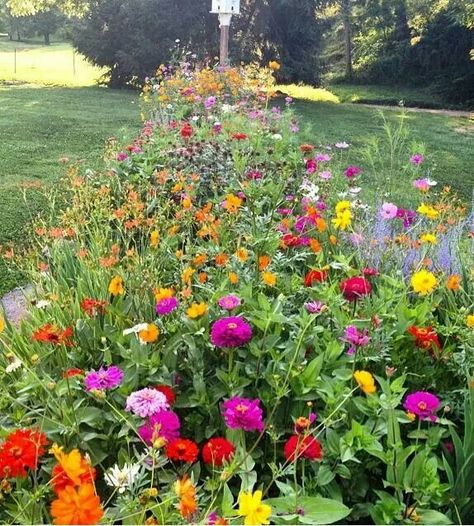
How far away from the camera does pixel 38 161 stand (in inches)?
277

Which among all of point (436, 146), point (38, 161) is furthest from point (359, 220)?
point (436, 146)

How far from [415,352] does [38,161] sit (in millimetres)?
5916

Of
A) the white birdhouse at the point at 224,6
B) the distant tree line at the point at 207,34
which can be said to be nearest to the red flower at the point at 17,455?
the white birdhouse at the point at 224,6

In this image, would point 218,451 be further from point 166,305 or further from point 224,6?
point 224,6

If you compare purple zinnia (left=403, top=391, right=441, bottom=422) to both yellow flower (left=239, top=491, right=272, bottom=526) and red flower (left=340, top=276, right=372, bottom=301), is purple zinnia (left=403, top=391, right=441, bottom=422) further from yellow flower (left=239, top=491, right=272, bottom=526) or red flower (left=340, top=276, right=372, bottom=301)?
yellow flower (left=239, top=491, right=272, bottom=526)

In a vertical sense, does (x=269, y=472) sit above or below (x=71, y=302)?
below

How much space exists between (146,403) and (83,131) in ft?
27.8

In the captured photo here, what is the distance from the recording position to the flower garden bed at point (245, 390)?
4.27 feet


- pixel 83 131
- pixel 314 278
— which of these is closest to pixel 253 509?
pixel 314 278

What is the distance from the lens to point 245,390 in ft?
5.91

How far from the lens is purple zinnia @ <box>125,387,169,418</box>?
1.33m

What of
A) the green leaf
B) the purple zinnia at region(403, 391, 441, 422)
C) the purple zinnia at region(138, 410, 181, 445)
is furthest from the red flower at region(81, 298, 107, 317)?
the purple zinnia at region(403, 391, 441, 422)

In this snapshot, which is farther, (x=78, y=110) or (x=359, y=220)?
(x=78, y=110)

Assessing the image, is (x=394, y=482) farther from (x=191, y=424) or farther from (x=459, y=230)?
(x=459, y=230)
